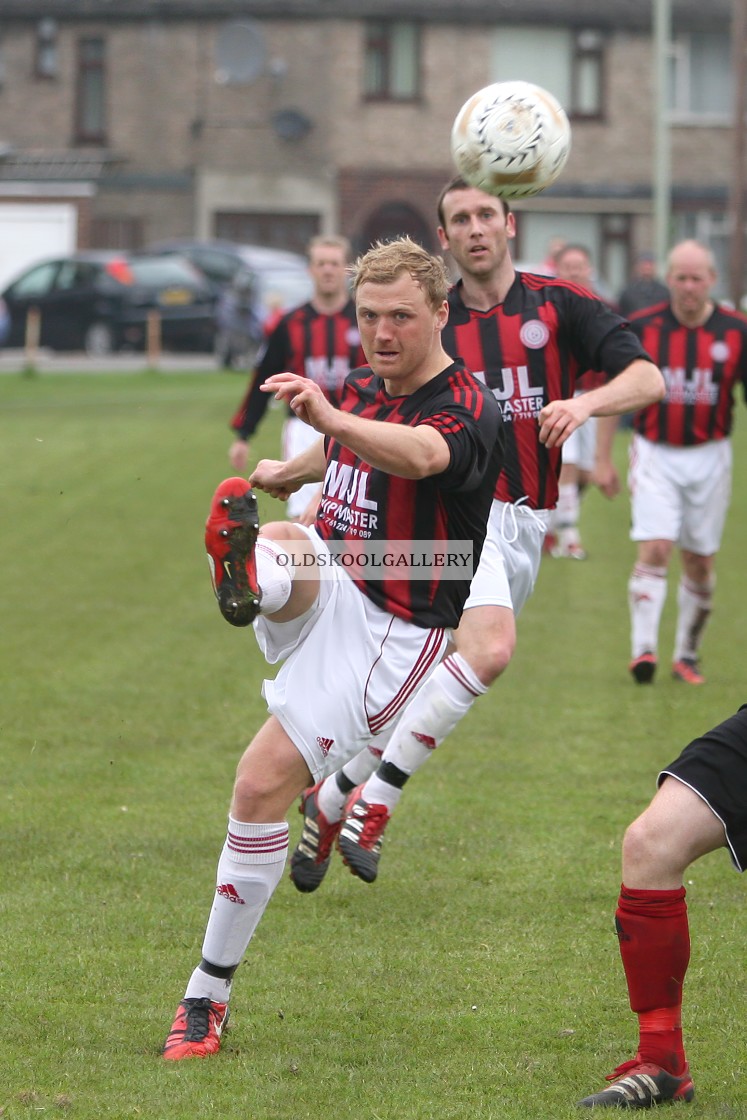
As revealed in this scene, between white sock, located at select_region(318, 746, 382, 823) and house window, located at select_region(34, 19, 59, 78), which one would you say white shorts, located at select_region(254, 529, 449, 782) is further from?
house window, located at select_region(34, 19, 59, 78)

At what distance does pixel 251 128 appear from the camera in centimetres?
4281

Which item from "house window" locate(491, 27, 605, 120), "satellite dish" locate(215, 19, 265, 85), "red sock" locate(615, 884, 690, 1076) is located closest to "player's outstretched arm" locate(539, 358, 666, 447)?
"red sock" locate(615, 884, 690, 1076)

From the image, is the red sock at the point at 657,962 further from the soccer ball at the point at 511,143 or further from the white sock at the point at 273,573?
the soccer ball at the point at 511,143

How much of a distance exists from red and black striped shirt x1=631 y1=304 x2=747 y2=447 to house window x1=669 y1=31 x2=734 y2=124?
3670 cm

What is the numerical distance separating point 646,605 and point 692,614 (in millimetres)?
326

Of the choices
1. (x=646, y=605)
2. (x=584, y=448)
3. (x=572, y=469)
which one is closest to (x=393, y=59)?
(x=584, y=448)

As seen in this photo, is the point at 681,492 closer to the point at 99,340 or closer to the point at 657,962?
the point at 657,962

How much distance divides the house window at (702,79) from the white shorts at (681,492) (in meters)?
36.9

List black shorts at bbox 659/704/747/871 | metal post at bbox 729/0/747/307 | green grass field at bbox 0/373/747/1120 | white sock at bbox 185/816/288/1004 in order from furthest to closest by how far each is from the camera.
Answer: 1. metal post at bbox 729/0/747/307
2. white sock at bbox 185/816/288/1004
3. green grass field at bbox 0/373/747/1120
4. black shorts at bbox 659/704/747/871

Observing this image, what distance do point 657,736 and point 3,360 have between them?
2643 cm

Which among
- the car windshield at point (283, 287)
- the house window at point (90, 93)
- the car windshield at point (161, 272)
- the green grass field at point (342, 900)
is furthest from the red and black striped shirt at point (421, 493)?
the house window at point (90, 93)

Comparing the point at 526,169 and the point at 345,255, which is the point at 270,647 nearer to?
the point at 526,169

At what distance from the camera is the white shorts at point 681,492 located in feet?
30.2

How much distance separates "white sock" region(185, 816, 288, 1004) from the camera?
14.4ft
